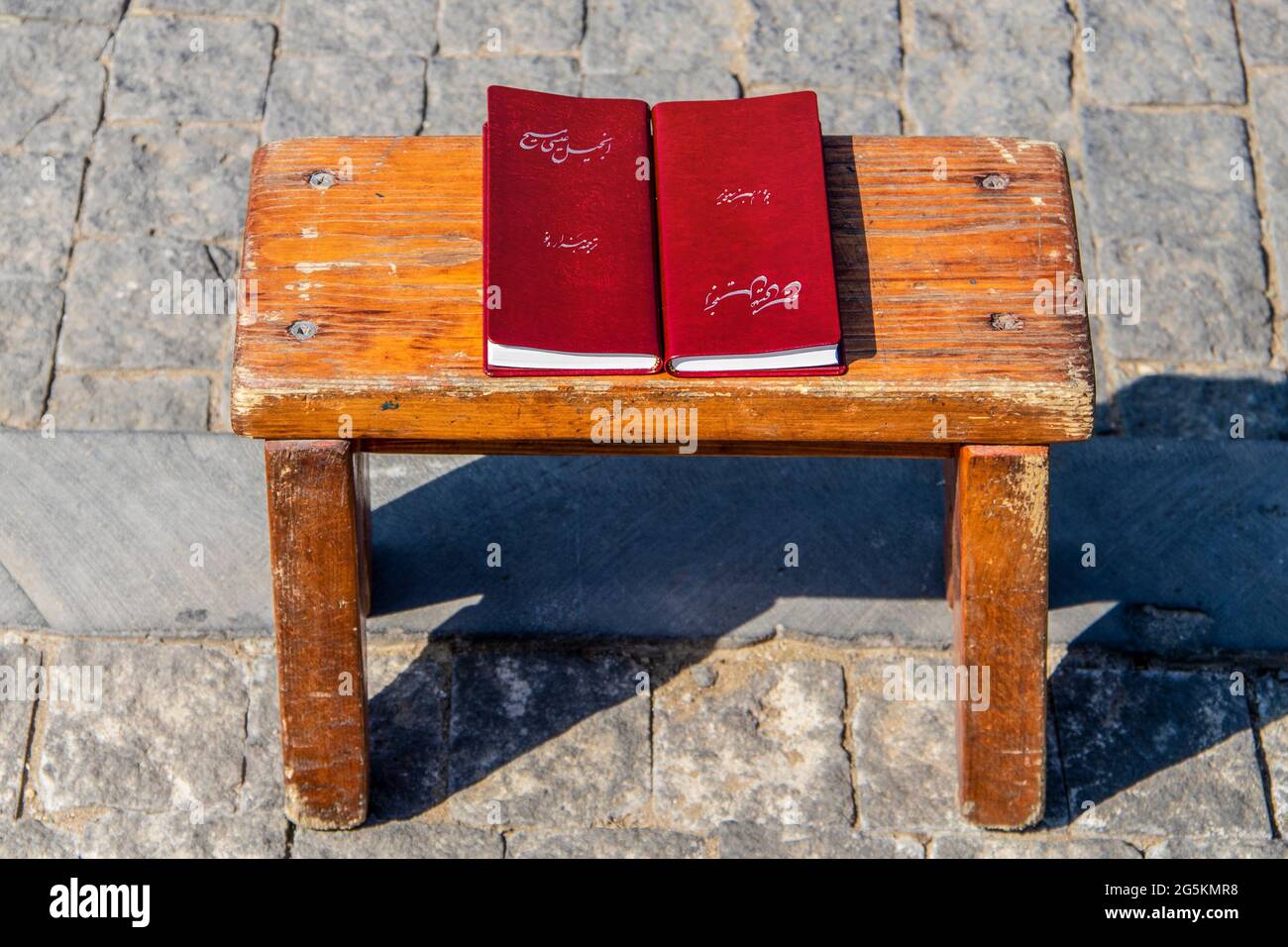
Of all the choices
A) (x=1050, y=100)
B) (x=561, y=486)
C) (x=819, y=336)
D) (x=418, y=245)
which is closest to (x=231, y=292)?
(x=561, y=486)

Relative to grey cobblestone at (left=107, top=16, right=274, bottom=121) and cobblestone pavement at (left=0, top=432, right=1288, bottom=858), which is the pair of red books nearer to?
cobblestone pavement at (left=0, top=432, right=1288, bottom=858)

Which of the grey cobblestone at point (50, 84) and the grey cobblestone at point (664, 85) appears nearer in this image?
the grey cobblestone at point (50, 84)

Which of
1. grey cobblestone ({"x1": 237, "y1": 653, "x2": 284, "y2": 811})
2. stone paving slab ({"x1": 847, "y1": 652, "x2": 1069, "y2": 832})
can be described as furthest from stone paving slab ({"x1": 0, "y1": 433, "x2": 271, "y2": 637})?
stone paving slab ({"x1": 847, "y1": 652, "x2": 1069, "y2": 832})

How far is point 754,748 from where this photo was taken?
11.4 ft

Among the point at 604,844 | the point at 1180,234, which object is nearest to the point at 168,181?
the point at 604,844

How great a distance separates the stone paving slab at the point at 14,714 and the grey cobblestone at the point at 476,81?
6.18ft

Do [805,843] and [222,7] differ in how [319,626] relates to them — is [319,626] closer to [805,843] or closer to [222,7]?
[805,843]

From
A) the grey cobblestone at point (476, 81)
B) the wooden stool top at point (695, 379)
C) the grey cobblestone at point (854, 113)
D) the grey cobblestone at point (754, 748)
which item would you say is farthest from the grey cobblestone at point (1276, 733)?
the grey cobblestone at point (476, 81)

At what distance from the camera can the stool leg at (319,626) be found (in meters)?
2.95

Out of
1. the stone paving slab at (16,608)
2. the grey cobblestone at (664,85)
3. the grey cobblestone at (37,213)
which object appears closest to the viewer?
the stone paving slab at (16,608)

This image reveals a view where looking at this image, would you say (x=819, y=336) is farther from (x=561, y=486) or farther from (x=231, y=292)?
(x=231, y=292)

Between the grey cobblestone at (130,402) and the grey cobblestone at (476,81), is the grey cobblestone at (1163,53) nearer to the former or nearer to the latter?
the grey cobblestone at (476,81)

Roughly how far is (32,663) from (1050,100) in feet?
10.5

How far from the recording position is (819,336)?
2752mm
